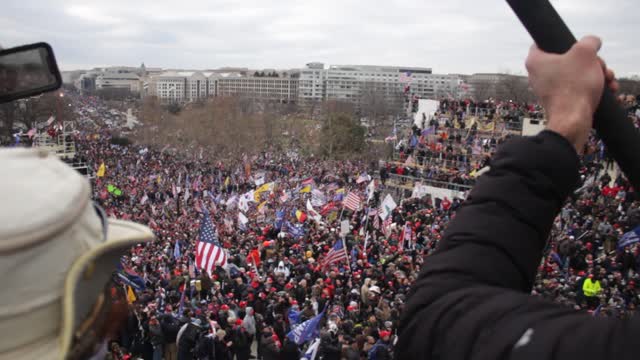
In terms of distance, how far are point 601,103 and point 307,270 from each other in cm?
1202

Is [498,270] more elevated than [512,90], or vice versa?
[512,90]

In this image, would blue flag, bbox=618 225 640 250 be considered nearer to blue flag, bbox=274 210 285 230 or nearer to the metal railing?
blue flag, bbox=274 210 285 230

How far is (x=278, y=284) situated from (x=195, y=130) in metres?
48.1

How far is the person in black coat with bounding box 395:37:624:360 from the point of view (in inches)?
35.5

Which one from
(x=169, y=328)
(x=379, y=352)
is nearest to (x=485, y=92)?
(x=169, y=328)

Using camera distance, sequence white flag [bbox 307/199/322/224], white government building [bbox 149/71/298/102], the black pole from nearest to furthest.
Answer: the black pole → white flag [bbox 307/199/322/224] → white government building [bbox 149/71/298/102]

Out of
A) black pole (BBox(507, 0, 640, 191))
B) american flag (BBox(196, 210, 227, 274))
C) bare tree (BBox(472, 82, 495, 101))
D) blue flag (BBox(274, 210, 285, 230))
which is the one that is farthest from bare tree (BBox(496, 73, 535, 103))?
black pole (BBox(507, 0, 640, 191))

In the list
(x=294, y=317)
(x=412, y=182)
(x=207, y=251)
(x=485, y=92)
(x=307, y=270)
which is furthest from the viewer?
(x=485, y=92)

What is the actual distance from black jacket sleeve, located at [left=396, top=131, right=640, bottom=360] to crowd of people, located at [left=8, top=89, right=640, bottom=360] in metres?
0.98

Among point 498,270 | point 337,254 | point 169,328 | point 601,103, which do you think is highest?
point 601,103

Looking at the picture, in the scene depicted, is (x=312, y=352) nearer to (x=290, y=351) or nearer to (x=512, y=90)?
(x=290, y=351)

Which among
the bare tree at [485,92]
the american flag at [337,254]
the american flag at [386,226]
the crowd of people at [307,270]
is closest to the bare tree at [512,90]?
the bare tree at [485,92]

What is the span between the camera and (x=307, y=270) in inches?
508

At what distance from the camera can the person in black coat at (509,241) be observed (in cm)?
90
